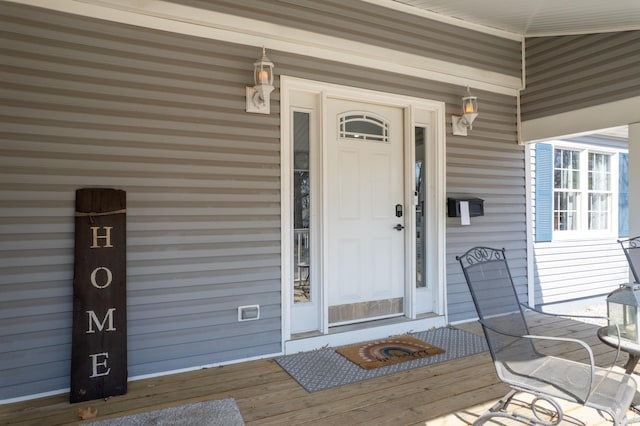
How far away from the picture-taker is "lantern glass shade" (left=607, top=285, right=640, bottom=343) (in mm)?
2205

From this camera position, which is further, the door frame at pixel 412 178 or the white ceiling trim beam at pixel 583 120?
the white ceiling trim beam at pixel 583 120

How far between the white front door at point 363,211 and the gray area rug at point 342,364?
0.49 meters

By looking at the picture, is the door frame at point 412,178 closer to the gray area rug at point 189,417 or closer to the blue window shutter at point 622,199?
the gray area rug at point 189,417

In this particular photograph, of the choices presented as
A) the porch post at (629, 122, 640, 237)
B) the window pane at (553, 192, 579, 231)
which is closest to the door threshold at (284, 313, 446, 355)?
the porch post at (629, 122, 640, 237)

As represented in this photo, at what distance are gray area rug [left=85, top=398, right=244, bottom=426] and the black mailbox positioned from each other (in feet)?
9.01

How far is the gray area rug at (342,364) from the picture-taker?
2.88 meters

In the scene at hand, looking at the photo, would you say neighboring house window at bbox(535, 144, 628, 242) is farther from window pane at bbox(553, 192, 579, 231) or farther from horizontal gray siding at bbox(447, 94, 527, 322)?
horizontal gray siding at bbox(447, 94, 527, 322)

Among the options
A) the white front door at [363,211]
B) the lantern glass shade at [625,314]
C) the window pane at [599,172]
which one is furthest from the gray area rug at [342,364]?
the window pane at [599,172]

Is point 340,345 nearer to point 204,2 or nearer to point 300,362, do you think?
point 300,362

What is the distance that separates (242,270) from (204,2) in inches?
81.0

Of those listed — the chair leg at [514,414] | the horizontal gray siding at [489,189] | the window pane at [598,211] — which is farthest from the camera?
the window pane at [598,211]

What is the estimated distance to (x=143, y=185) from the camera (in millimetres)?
2912

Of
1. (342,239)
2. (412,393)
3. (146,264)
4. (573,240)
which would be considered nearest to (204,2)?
(146,264)

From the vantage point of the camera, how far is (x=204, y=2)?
3.06 meters
